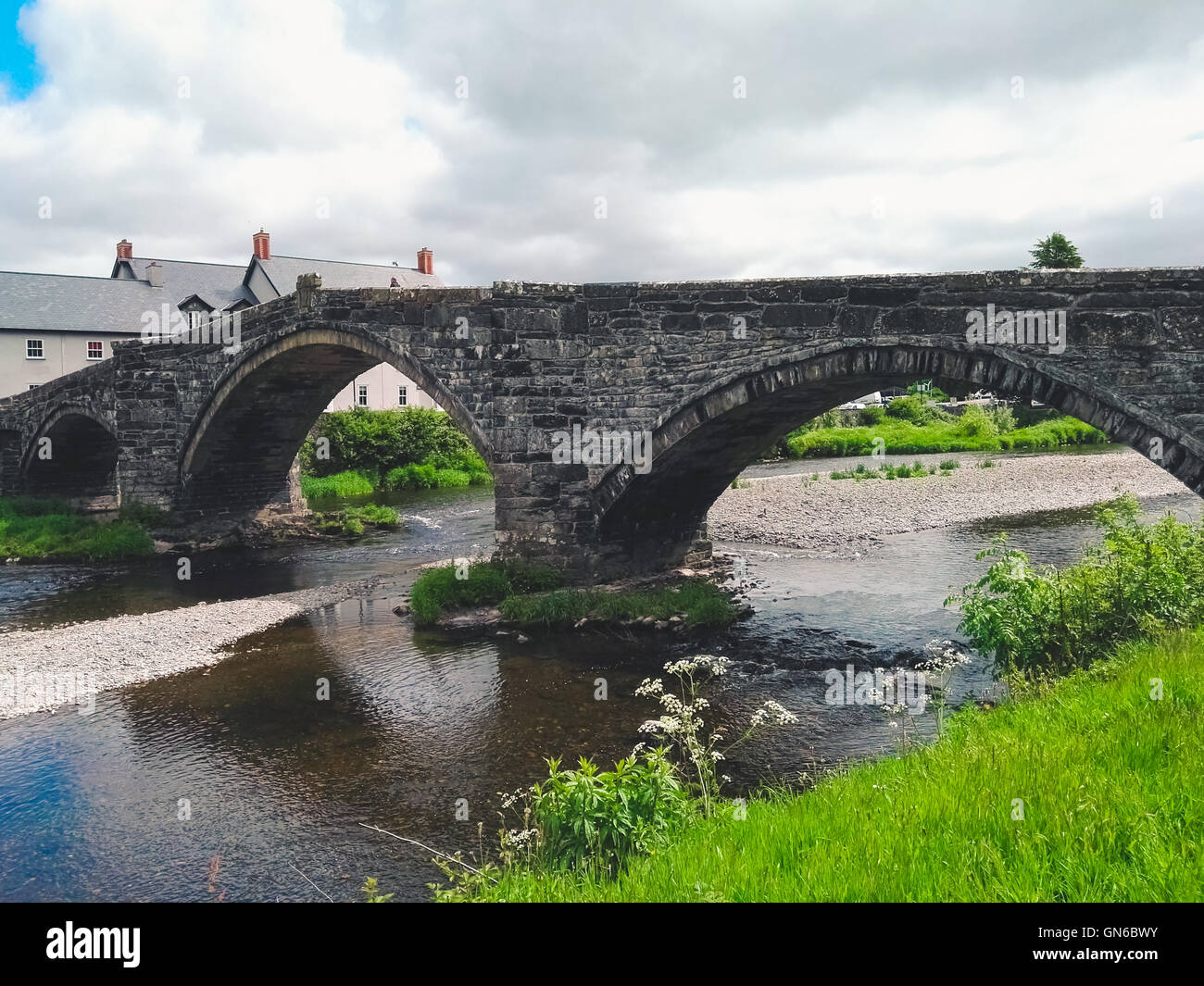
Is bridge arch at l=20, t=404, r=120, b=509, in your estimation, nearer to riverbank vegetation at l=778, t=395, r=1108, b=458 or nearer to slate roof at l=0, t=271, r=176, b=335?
slate roof at l=0, t=271, r=176, b=335

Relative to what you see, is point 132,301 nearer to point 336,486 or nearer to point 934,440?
point 336,486

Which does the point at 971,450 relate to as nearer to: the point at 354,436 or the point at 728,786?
the point at 354,436

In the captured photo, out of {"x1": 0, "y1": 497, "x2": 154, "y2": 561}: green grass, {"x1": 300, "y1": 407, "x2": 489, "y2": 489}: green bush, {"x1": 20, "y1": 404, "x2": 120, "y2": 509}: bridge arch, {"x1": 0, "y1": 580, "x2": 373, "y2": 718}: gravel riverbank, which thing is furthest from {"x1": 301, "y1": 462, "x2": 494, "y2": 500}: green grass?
{"x1": 0, "y1": 580, "x2": 373, "y2": 718}: gravel riverbank

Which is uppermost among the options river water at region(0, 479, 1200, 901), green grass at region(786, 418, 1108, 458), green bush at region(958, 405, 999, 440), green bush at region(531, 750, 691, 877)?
green bush at region(958, 405, 999, 440)

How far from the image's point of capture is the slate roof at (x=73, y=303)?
44125 mm

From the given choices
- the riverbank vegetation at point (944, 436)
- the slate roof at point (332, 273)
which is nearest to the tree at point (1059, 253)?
the riverbank vegetation at point (944, 436)

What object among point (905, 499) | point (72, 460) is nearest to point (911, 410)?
point (905, 499)

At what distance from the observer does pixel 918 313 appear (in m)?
12.5

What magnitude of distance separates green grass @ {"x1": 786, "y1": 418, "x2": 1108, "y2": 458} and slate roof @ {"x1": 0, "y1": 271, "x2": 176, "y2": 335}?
32646 mm

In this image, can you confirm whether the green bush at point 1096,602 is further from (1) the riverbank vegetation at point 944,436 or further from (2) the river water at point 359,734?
(1) the riverbank vegetation at point 944,436

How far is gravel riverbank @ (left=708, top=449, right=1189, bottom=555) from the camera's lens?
2295cm

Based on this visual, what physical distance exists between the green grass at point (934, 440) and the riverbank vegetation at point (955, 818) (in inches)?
1310

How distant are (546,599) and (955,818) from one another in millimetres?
10515
